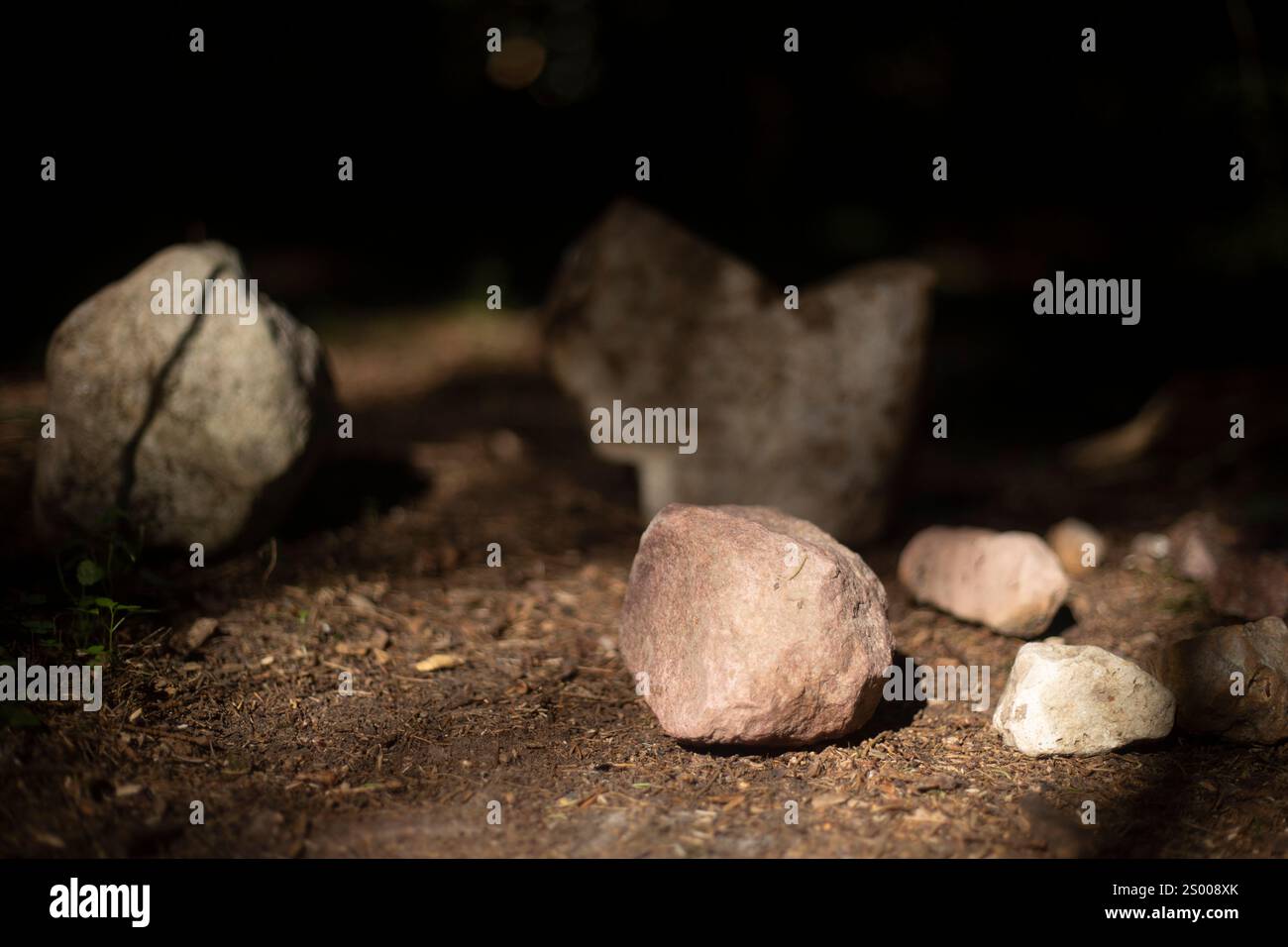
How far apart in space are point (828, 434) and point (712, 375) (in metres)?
0.63

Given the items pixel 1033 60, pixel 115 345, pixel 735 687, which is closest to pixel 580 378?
pixel 115 345

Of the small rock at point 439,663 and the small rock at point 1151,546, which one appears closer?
the small rock at point 439,663

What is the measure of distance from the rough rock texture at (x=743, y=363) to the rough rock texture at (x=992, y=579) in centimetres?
73

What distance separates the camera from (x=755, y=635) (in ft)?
10.4

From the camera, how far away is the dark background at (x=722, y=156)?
8359mm

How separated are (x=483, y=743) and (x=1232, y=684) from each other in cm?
237

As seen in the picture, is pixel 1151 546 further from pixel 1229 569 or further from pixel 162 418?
pixel 162 418

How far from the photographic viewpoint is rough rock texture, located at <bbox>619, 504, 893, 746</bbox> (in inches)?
124

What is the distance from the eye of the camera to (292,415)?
428cm

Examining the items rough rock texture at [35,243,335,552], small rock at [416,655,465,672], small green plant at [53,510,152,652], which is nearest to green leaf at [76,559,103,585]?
small green plant at [53,510,152,652]

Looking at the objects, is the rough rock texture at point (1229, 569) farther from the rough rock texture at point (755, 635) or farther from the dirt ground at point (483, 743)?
the rough rock texture at point (755, 635)

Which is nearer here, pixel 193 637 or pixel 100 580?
pixel 193 637

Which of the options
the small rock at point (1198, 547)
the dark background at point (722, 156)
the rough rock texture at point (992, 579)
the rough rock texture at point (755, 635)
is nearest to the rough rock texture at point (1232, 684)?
the rough rock texture at point (992, 579)

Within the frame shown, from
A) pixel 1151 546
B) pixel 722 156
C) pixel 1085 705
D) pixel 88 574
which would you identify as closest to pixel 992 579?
pixel 1085 705
